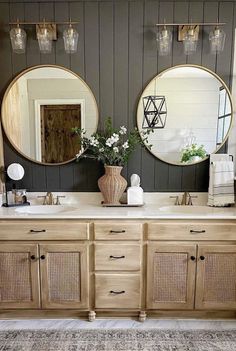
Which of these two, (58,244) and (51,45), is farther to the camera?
(51,45)

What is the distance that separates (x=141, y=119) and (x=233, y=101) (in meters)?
0.79

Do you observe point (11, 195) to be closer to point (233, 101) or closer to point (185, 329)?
point (185, 329)

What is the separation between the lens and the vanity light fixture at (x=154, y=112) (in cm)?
247

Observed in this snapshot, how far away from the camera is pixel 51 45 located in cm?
238

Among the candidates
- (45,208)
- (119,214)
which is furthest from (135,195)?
(45,208)

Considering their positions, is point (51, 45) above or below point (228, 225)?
above

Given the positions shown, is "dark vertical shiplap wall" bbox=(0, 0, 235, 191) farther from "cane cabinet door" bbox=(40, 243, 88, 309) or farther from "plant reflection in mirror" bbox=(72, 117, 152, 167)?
"cane cabinet door" bbox=(40, 243, 88, 309)

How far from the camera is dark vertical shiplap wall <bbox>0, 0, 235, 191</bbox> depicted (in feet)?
7.79

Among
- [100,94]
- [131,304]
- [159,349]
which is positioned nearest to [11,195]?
[100,94]

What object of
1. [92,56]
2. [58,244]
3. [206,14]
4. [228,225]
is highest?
[206,14]

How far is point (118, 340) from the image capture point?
206 centimetres

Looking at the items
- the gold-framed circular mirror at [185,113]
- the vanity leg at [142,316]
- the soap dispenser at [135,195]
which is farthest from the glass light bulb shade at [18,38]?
the vanity leg at [142,316]

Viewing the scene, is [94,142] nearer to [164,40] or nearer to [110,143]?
[110,143]

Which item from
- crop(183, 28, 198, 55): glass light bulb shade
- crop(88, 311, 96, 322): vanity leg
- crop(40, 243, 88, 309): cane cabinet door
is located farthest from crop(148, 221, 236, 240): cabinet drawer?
crop(183, 28, 198, 55): glass light bulb shade
